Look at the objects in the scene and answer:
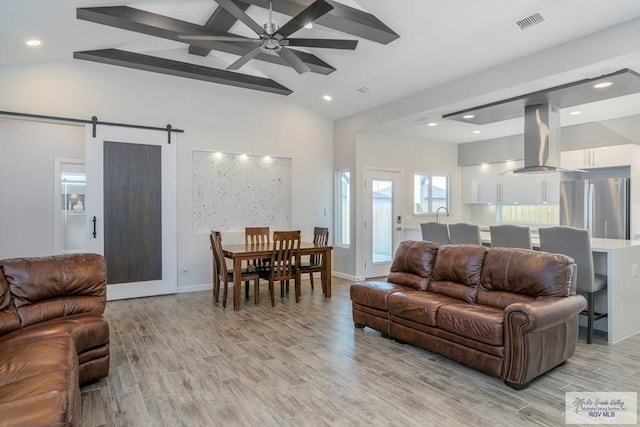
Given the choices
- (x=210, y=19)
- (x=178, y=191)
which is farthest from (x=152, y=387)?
(x=210, y=19)

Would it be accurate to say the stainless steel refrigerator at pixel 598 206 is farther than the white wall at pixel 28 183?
Yes

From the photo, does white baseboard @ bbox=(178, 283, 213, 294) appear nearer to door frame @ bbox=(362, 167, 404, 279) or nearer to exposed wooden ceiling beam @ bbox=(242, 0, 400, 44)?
door frame @ bbox=(362, 167, 404, 279)

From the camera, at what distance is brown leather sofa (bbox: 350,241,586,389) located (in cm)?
275

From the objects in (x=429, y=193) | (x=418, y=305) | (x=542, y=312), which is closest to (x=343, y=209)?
(x=429, y=193)

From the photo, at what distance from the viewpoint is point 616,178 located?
577 centimetres

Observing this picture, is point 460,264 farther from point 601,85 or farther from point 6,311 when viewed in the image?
point 6,311

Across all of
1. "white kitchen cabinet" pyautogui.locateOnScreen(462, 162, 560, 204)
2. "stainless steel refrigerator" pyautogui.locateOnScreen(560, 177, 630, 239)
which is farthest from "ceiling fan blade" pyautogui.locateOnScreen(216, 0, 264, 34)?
"stainless steel refrigerator" pyautogui.locateOnScreen(560, 177, 630, 239)

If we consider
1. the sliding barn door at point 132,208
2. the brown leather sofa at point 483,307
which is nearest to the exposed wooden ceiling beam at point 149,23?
the sliding barn door at point 132,208

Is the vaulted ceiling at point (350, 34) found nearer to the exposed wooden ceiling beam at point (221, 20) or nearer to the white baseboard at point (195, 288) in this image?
the exposed wooden ceiling beam at point (221, 20)

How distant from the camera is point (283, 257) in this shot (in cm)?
523

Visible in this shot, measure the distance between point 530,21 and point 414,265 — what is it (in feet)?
8.70

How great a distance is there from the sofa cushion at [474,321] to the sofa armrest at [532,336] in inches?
3.0

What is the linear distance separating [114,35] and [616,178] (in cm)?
736

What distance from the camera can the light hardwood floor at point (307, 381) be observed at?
2.43m
